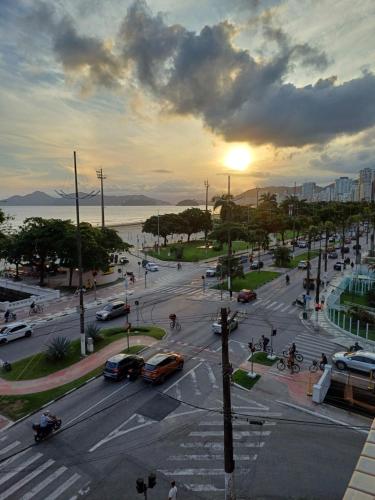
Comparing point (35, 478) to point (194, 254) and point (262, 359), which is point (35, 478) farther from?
point (194, 254)

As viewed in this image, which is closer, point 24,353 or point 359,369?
point 359,369

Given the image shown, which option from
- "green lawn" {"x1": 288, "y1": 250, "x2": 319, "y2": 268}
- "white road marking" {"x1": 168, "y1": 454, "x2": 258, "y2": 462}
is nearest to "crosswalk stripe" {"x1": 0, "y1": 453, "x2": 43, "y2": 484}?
"white road marking" {"x1": 168, "y1": 454, "x2": 258, "y2": 462}

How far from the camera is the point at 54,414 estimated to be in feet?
59.3

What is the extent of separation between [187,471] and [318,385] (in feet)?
29.8

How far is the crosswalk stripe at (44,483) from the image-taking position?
12711mm

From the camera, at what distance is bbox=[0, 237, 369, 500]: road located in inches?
513

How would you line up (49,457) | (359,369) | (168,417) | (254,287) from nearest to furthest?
(49,457) < (168,417) < (359,369) < (254,287)

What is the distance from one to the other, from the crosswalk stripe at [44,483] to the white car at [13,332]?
18074 millimetres

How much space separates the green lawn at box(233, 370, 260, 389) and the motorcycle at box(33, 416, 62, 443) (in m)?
10.5

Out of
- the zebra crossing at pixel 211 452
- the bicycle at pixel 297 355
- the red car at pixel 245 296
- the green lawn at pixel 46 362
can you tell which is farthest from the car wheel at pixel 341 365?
the red car at pixel 245 296

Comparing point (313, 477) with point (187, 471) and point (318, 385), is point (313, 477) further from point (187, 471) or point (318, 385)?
point (318, 385)

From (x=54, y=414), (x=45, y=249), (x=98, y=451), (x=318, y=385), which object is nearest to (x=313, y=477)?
(x=318, y=385)

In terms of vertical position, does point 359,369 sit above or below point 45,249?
below

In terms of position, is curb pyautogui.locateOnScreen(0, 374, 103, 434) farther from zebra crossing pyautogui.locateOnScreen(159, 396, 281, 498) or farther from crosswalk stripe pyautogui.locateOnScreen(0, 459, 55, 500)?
zebra crossing pyautogui.locateOnScreen(159, 396, 281, 498)
